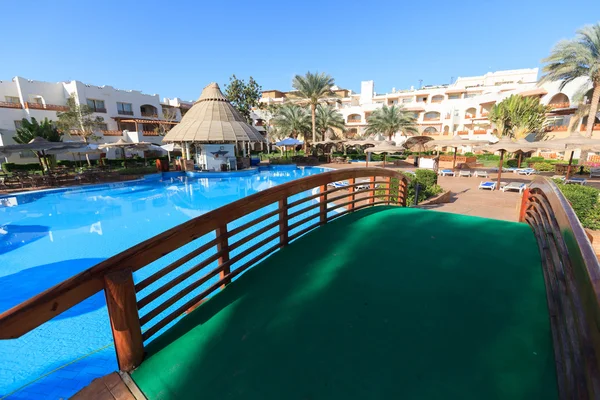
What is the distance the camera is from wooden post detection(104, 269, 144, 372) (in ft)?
6.15

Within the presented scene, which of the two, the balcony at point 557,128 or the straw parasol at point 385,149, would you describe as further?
the balcony at point 557,128

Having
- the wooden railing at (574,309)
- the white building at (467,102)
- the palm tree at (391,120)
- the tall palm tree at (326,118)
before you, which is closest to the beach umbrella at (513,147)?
the wooden railing at (574,309)

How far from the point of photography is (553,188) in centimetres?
334

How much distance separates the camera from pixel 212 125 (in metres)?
25.7

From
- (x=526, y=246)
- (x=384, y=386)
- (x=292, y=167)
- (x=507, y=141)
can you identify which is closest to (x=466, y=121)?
(x=292, y=167)

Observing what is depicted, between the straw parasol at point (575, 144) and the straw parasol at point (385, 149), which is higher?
the straw parasol at point (575, 144)

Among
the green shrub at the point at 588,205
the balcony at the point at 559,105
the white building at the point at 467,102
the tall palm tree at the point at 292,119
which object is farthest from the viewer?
the tall palm tree at the point at 292,119

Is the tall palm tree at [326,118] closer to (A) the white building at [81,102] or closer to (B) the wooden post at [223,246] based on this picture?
(A) the white building at [81,102]

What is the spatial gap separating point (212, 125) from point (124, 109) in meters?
20.6

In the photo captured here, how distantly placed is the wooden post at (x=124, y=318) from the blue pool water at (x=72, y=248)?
307cm

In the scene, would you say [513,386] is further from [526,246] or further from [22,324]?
[22,324]

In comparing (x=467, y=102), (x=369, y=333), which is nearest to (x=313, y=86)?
(x=467, y=102)

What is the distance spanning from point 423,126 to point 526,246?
51.1m

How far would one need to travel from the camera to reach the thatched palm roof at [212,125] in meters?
24.5
